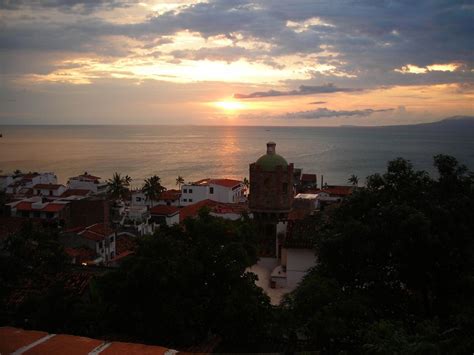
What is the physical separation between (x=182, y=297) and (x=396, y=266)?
5.16 metres

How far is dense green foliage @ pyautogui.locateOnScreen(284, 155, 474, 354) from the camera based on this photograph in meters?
8.89

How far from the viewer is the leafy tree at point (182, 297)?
11.3 m

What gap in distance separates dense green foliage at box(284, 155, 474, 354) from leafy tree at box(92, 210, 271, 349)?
6.54ft

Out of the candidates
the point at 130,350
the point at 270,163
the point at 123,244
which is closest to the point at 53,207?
the point at 123,244

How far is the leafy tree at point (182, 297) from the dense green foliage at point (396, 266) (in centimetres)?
199

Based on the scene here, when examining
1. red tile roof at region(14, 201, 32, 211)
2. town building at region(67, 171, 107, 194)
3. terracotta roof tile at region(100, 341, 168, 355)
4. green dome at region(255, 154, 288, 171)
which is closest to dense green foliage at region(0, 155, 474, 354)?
terracotta roof tile at region(100, 341, 168, 355)

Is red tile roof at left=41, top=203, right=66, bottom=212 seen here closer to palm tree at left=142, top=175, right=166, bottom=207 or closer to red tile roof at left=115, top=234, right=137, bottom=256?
red tile roof at left=115, top=234, right=137, bottom=256

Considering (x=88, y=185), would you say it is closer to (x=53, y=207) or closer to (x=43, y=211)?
(x=53, y=207)

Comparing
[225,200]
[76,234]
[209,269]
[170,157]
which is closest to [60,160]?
[170,157]

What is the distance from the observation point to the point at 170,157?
534 ft

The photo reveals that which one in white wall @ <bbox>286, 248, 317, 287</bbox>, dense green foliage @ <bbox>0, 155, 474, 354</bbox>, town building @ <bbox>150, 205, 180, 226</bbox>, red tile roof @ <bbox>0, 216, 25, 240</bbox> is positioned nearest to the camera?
dense green foliage @ <bbox>0, 155, 474, 354</bbox>

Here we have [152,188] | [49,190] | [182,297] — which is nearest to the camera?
[182,297]

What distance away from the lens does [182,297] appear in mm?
11922

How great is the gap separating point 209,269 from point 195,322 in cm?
154
